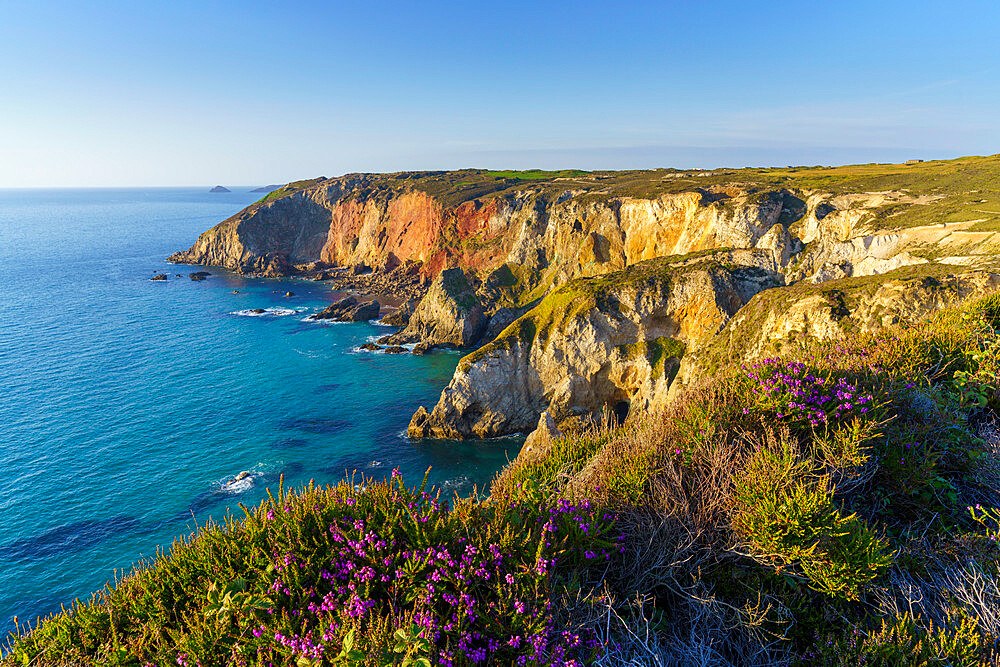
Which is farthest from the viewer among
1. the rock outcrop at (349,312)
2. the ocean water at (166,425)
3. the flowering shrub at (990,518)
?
the rock outcrop at (349,312)

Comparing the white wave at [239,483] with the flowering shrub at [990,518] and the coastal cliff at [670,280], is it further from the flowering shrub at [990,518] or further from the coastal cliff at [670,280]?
the flowering shrub at [990,518]

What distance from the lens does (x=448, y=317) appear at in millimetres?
66250

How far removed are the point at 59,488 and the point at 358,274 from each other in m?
82.3

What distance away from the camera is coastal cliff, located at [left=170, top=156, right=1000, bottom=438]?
95.3ft

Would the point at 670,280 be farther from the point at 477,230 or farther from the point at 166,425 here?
the point at 477,230

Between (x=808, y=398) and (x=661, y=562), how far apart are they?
3.40 meters

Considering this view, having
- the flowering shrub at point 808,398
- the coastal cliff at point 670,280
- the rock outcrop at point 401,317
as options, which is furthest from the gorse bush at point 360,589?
the rock outcrop at point 401,317

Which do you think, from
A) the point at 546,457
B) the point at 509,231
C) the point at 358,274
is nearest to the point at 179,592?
the point at 546,457

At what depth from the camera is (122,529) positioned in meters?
30.0

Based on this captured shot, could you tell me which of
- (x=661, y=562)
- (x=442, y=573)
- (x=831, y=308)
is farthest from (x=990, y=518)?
(x=831, y=308)

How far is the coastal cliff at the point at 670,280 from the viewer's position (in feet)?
95.3

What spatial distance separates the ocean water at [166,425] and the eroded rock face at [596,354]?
3.37 meters

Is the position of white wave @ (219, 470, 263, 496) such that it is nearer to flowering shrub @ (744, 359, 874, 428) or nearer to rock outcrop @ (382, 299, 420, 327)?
flowering shrub @ (744, 359, 874, 428)

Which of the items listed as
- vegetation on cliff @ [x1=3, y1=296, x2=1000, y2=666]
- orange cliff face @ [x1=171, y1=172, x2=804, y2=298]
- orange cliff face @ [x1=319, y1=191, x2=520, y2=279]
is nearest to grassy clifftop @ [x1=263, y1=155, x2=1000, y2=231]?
orange cliff face @ [x1=171, y1=172, x2=804, y2=298]
